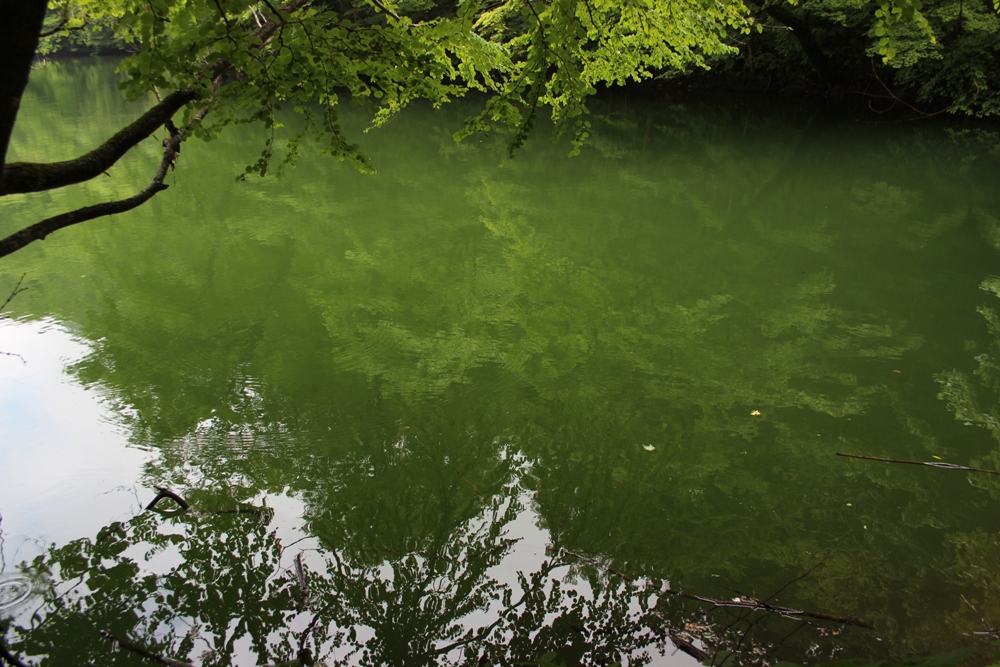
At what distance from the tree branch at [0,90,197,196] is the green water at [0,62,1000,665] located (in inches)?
70.0

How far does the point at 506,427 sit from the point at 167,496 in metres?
1.91

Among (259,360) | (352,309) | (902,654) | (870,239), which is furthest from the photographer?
(870,239)

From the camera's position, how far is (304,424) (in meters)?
4.33

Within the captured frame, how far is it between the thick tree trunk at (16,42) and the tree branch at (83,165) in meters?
0.27

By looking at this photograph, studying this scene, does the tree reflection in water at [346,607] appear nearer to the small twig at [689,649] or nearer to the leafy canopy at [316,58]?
the small twig at [689,649]

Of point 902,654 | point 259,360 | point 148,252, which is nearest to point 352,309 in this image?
point 259,360

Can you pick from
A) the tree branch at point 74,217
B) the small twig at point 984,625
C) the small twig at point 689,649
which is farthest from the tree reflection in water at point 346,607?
the tree branch at point 74,217

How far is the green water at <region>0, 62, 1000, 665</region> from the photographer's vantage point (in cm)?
288

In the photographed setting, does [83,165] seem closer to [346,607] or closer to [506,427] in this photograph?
[346,607]

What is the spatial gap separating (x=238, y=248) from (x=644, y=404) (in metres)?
5.33

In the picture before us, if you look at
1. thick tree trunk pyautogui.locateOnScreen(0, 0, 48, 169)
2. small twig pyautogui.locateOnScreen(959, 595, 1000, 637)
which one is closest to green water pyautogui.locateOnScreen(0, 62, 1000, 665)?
small twig pyautogui.locateOnScreen(959, 595, 1000, 637)

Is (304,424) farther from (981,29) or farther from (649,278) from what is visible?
(981,29)

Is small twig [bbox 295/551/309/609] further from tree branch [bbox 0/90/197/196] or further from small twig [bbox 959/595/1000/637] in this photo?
small twig [bbox 959/595/1000/637]

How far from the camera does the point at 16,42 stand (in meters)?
1.56
